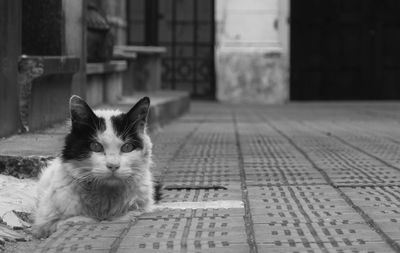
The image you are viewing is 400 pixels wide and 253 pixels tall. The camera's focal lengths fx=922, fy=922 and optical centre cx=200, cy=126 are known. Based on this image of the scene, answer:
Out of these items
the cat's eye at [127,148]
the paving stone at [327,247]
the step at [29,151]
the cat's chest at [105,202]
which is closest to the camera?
the paving stone at [327,247]

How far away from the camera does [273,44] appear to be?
17969mm

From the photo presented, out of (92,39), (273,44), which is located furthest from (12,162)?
(273,44)

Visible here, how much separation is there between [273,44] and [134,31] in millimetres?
3532

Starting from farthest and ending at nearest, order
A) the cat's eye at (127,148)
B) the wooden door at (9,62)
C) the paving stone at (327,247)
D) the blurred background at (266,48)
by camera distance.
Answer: the blurred background at (266,48)
the wooden door at (9,62)
the cat's eye at (127,148)
the paving stone at (327,247)

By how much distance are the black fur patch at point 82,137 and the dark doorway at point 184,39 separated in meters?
15.0

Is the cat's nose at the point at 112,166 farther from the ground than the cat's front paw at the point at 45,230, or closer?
farther from the ground

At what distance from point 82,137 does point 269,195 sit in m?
1.28

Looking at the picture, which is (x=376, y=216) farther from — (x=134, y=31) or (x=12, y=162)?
(x=134, y=31)

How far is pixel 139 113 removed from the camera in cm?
431

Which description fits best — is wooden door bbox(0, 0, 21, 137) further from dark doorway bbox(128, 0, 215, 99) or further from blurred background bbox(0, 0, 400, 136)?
dark doorway bbox(128, 0, 215, 99)

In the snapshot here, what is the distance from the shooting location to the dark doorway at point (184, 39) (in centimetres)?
1942

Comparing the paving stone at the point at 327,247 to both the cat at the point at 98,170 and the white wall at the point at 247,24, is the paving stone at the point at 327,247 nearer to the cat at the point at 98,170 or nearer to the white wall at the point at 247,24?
the cat at the point at 98,170

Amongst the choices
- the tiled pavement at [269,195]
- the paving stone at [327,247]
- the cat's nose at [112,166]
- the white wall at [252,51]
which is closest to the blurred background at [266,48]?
the white wall at [252,51]

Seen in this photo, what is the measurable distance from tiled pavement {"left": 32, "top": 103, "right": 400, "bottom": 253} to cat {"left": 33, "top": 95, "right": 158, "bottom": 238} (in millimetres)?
132
